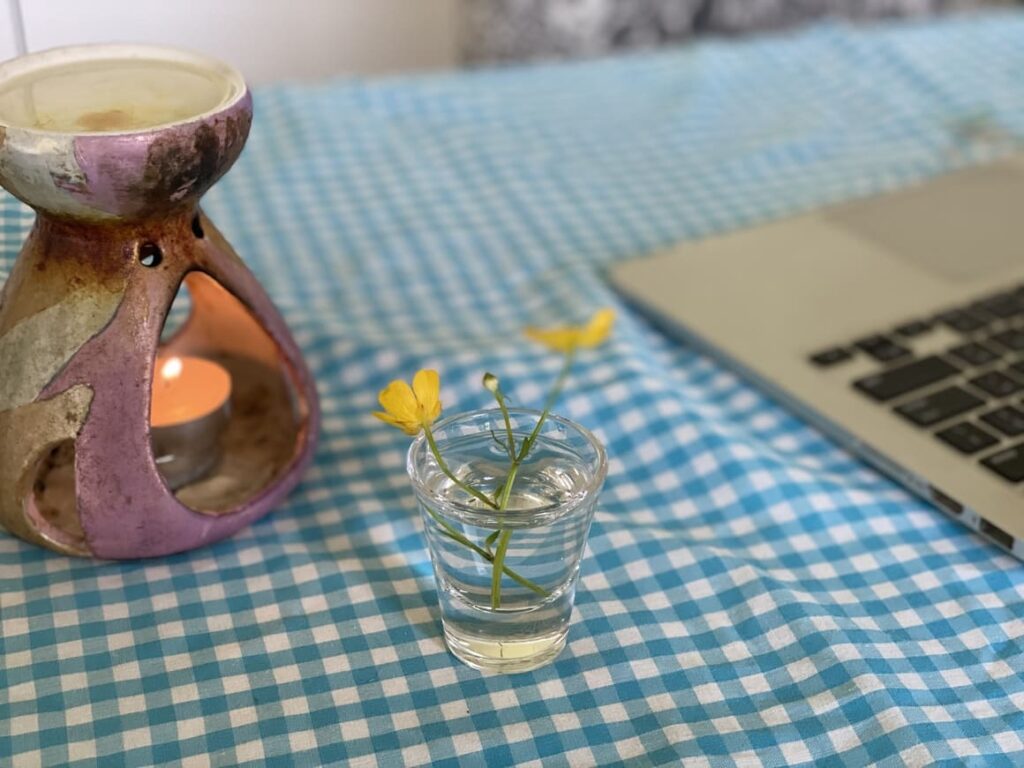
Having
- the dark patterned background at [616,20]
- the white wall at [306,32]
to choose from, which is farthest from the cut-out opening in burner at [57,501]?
the dark patterned background at [616,20]

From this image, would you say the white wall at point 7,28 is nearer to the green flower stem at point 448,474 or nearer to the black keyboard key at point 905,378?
the green flower stem at point 448,474

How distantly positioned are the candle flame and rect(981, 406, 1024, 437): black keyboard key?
433 millimetres

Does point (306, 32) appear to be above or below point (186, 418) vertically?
below

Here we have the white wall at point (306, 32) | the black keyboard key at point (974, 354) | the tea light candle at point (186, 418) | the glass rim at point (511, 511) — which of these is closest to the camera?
the glass rim at point (511, 511)

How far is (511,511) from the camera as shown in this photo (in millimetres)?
455

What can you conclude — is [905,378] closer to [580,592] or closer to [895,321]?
[895,321]

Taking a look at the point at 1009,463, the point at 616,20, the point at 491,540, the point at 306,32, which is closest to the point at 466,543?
the point at 491,540

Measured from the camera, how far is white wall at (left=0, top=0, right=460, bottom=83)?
1531 millimetres

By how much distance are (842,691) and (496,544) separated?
165mm

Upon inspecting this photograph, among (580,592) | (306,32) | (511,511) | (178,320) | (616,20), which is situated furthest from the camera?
(306,32)

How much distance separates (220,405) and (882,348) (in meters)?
0.39

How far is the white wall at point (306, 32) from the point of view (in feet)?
5.02

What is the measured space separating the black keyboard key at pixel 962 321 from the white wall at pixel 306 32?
3.28ft

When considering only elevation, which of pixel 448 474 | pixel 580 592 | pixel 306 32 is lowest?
pixel 306 32
